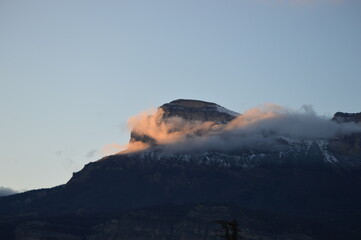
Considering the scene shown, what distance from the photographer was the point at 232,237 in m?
142
